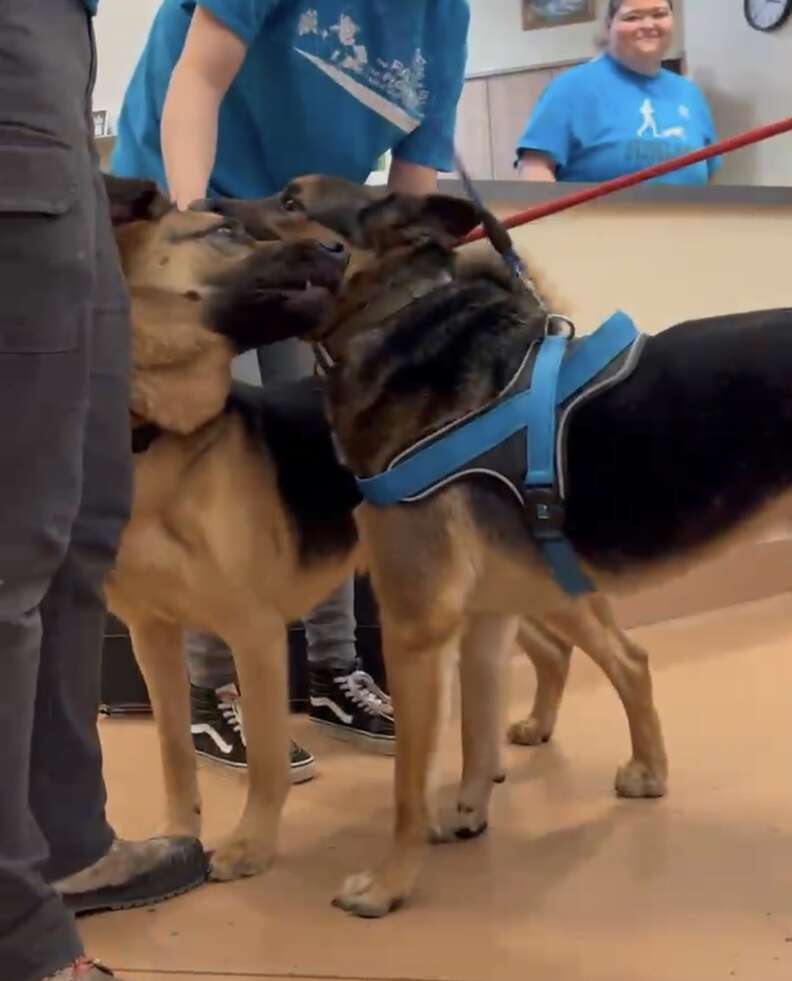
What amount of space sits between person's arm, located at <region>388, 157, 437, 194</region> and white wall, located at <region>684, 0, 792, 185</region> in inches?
96.4

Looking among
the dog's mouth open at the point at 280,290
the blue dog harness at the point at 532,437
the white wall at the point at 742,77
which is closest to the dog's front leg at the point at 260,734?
the blue dog harness at the point at 532,437

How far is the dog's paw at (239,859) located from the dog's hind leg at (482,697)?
0.32 metres

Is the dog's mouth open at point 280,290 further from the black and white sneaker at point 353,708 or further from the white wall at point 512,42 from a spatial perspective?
the white wall at point 512,42

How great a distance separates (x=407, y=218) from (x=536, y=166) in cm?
155

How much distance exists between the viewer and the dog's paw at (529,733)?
2.09m

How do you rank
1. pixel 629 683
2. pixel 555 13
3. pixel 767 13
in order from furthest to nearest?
1. pixel 555 13
2. pixel 767 13
3. pixel 629 683

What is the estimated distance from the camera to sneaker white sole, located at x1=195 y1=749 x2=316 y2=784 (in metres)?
1.95

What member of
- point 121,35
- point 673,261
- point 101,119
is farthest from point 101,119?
point 673,261

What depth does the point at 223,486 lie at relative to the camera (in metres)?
1.56

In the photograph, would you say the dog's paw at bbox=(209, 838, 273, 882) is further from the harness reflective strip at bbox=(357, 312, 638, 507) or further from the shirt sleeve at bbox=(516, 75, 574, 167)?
the shirt sleeve at bbox=(516, 75, 574, 167)

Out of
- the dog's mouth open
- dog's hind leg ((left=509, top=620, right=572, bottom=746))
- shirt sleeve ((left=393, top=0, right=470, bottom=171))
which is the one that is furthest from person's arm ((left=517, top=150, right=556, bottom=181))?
the dog's mouth open

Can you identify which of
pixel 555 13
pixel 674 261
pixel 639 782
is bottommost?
pixel 639 782

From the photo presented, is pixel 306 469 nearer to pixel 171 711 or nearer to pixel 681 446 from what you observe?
pixel 171 711

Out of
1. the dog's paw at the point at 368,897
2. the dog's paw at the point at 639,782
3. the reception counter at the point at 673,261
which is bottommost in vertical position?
the dog's paw at the point at 639,782
